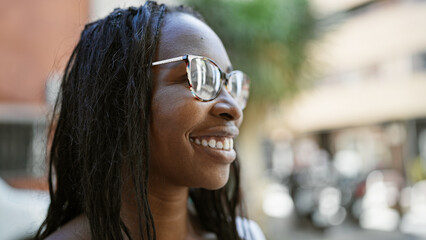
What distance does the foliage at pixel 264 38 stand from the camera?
20.9 feet

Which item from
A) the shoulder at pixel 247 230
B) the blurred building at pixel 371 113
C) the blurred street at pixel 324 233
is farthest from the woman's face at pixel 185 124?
the blurred building at pixel 371 113

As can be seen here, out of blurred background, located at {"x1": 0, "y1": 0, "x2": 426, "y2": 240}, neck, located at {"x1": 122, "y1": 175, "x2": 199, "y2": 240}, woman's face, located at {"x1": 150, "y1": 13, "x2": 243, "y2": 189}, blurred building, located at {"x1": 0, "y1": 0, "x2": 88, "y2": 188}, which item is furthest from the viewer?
blurred building, located at {"x1": 0, "y1": 0, "x2": 88, "y2": 188}

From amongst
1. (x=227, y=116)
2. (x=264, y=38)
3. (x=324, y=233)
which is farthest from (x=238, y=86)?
(x=324, y=233)

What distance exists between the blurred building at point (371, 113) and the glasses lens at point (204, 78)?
32.1 feet

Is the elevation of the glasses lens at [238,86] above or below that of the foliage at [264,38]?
below

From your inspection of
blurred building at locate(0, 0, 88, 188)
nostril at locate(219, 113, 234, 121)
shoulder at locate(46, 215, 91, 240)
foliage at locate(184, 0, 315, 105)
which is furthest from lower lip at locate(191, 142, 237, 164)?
blurred building at locate(0, 0, 88, 188)

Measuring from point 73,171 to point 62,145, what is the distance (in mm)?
108

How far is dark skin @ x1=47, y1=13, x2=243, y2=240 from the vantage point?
51.1 inches

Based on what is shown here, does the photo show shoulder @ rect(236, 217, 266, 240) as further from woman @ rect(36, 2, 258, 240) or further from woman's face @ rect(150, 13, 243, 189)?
woman's face @ rect(150, 13, 243, 189)

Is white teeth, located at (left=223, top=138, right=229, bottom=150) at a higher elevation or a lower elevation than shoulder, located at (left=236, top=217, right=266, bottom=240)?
higher

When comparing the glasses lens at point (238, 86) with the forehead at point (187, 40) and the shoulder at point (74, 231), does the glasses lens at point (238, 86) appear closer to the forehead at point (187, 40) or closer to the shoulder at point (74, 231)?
the forehead at point (187, 40)

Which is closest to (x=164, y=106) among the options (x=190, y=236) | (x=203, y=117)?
(x=203, y=117)

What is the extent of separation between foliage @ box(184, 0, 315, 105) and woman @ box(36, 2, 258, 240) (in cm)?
483

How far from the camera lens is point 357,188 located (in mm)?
10609
